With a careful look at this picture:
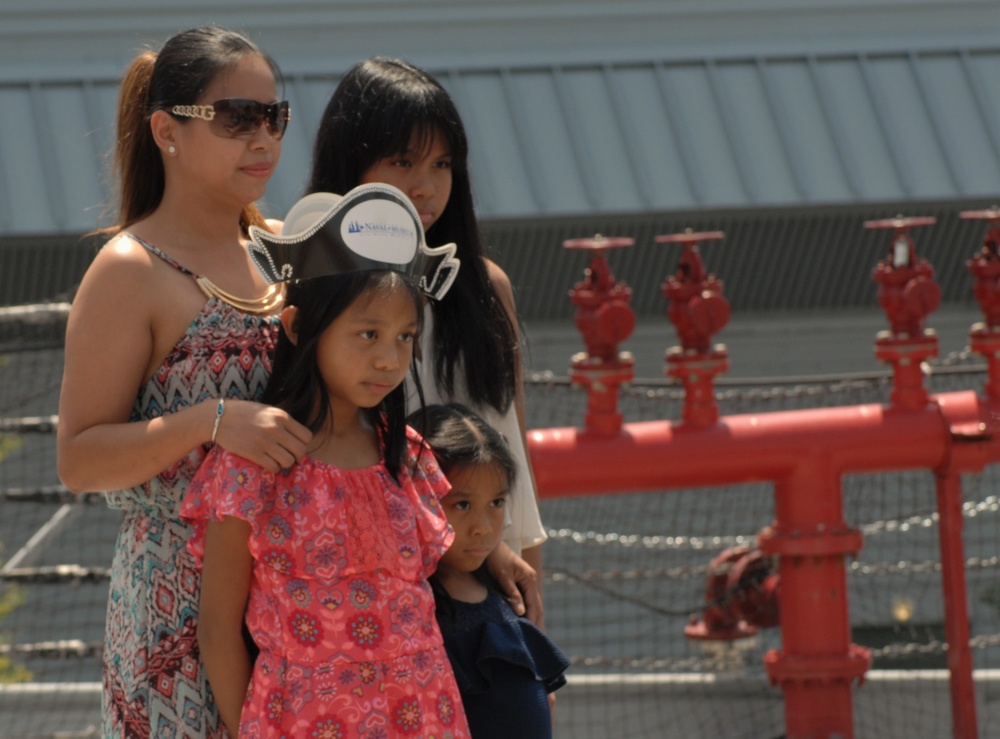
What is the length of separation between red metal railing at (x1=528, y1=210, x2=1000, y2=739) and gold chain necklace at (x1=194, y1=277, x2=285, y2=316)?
1.94 metres

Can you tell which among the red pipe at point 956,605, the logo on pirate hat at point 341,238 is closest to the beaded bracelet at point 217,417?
the logo on pirate hat at point 341,238

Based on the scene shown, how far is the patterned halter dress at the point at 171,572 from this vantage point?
7.18 feet

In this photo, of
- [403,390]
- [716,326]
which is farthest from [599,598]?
[403,390]

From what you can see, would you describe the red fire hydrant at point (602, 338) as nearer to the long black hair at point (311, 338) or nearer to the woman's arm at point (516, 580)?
the woman's arm at point (516, 580)

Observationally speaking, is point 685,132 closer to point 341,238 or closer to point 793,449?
point 793,449

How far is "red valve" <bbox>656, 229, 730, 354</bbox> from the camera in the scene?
4188 millimetres

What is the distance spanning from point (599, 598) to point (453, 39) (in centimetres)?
251

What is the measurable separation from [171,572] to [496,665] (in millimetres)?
571

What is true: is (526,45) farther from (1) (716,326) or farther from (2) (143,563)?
(2) (143,563)

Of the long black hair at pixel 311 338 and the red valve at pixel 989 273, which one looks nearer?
the long black hair at pixel 311 338

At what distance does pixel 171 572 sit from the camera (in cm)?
221

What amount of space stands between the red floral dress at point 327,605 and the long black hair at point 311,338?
84 millimetres

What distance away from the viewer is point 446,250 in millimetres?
2307

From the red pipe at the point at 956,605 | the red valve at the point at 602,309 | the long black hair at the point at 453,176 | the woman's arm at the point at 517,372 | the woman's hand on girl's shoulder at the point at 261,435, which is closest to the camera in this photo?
the woman's hand on girl's shoulder at the point at 261,435
